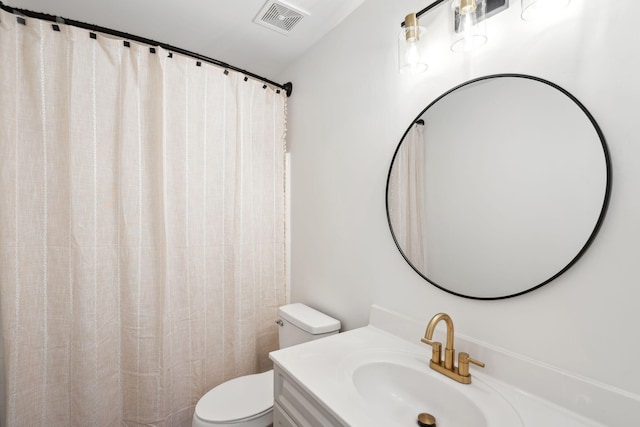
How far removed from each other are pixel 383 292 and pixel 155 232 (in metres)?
1.22

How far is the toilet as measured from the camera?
1.30 metres

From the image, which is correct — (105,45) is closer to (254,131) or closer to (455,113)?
(254,131)

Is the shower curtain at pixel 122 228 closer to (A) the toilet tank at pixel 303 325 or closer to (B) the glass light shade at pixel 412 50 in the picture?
(A) the toilet tank at pixel 303 325

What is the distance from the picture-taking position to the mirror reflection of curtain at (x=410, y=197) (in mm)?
1170

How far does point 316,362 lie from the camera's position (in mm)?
1024

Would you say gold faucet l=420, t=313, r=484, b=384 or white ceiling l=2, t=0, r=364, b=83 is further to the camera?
white ceiling l=2, t=0, r=364, b=83

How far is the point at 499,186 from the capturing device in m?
0.95

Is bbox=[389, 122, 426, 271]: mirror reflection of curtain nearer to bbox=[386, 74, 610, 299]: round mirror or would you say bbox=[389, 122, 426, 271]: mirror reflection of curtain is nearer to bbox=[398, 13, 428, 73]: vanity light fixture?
bbox=[386, 74, 610, 299]: round mirror

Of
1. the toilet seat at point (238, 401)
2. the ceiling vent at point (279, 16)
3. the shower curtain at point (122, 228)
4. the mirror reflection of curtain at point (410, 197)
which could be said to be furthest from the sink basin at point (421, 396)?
the ceiling vent at point (279, 16)

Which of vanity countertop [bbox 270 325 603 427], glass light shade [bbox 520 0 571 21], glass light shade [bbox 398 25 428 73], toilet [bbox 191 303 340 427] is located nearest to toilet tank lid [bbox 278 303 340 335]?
toilet [bbox 191 303 340 427]

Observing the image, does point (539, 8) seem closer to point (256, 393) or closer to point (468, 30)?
point (468, 30)

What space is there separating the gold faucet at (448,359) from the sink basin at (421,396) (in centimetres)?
2

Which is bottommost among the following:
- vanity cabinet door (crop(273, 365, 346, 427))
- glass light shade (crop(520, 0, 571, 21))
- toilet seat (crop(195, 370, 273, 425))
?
toilet seat (crop(195, 370, 273, 425))

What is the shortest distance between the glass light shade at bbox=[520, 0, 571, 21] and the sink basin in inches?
44.6
